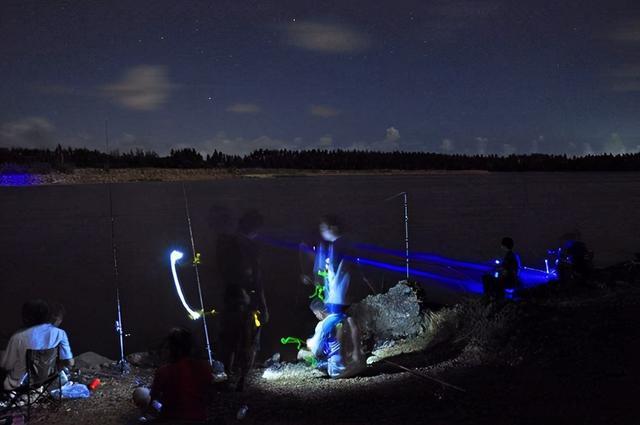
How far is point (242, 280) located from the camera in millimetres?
8547

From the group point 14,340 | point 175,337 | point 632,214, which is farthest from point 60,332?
point 632,214

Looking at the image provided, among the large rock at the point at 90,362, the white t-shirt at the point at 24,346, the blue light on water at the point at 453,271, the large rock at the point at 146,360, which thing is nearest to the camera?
the white t-shirt at the point at 24,346

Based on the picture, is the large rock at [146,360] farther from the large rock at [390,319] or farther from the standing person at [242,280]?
the large rock at [390,319]

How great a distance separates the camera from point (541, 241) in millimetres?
39750

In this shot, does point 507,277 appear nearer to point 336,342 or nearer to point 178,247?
point 336,342

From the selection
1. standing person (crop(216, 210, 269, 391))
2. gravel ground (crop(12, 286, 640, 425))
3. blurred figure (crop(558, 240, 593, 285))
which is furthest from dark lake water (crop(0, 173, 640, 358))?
blurred figure (crop(558, 240, 593, 285))

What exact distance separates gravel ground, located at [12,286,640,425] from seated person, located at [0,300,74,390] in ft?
1.71

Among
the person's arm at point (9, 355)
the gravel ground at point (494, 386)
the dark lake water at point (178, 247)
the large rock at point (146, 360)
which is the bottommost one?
the dark lake water at point (178, 247)

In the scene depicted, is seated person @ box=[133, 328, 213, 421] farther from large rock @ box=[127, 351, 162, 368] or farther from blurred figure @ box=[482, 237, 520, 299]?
blurred figure @ box=[482, 237, 520, 299]

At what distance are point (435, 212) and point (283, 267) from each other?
3875 cm

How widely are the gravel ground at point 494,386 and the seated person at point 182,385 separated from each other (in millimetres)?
950

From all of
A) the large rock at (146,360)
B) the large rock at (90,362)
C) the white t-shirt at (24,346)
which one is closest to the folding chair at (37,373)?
the white t-shirt at (24,346)

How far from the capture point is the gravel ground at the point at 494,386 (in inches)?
243

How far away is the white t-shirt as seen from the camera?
6.82 meters
